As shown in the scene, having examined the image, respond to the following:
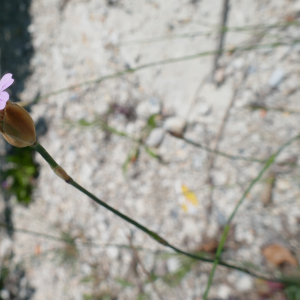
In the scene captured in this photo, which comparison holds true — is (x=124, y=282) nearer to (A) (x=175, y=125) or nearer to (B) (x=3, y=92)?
(A) (x=175, y=125)

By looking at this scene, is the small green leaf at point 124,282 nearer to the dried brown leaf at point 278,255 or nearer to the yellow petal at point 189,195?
the yellow petal at point 189,195

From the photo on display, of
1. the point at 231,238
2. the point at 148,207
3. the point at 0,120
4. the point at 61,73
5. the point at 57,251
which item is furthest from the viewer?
the point at 61,73

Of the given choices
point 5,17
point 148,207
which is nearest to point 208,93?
point 148,207

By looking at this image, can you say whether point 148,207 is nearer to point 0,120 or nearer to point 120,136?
point 120,136

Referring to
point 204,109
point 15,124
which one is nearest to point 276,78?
point 204,109

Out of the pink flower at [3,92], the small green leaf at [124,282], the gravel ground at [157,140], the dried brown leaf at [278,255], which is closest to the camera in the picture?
the pink flower at [3,92]

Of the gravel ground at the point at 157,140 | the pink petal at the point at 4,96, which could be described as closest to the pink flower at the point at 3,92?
the pink petal at the point at 4,96
